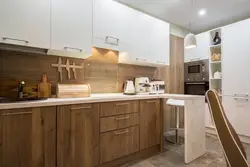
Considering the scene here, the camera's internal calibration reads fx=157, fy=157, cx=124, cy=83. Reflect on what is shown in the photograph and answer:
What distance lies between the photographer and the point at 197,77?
371 cm

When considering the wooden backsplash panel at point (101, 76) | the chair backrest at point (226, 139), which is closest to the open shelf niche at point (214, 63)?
the wooden backsplash panel at point (101, 76)

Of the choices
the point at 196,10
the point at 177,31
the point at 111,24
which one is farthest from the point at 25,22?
the point at 177,31

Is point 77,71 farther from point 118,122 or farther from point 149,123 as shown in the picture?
point 149,123

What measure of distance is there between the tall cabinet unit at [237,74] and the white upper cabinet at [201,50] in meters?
0.37

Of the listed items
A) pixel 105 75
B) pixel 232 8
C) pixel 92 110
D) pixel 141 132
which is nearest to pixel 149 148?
pixel 141 132

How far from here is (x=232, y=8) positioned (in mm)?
3018

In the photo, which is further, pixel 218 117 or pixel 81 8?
pixel 81 8

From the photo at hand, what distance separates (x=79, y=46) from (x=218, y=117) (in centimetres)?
176

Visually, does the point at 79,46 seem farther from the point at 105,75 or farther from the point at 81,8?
the point at 105,75

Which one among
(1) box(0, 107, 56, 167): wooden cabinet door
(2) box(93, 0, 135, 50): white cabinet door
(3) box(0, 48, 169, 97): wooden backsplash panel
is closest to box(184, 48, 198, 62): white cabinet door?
(3) box(0, 48, 169, 97): wooden backsplash panel

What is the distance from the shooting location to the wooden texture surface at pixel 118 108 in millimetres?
1912

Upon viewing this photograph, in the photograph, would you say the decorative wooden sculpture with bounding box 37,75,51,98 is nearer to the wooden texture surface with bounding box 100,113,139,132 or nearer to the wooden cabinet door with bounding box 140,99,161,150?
the wooden texture surface with bounding box 100,113,139,132

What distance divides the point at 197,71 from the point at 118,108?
2.52 meters

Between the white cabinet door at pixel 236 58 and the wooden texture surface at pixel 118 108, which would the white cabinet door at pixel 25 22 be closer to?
the wooden texture surface at pixel 118 108
